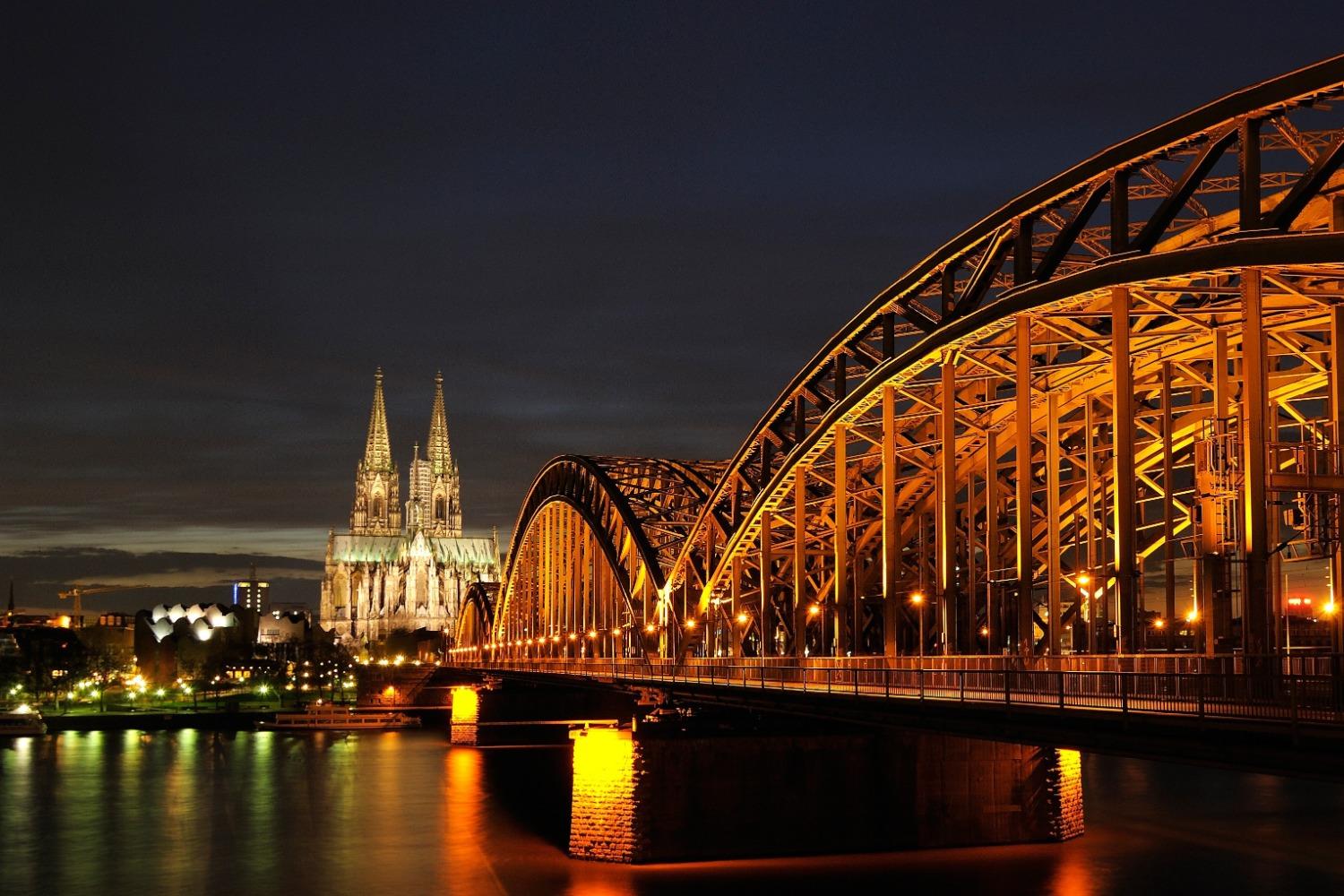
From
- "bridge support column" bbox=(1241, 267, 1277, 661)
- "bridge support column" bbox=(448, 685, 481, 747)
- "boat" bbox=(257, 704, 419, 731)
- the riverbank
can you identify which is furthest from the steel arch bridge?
the riverbank

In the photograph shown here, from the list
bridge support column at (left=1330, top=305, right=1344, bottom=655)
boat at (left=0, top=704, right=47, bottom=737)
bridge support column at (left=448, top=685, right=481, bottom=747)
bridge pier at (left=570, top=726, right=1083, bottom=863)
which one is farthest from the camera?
boat at (left=0, top=704, right=47, bottom=737)

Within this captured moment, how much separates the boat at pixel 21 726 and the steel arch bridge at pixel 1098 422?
7658 cm

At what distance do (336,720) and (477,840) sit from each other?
286ft

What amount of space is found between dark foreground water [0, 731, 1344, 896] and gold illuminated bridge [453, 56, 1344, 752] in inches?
233

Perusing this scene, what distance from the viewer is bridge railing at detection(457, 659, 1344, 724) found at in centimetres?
2206

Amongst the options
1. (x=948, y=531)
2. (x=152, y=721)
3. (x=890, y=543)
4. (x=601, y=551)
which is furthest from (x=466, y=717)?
(x=948, y=531)

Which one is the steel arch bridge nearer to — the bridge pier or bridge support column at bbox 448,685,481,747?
the bridge pier

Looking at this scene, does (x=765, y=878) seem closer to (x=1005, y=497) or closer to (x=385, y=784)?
(x=1005, y=497)

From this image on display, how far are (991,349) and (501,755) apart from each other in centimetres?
6980

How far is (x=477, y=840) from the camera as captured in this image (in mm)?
Answer: 59719

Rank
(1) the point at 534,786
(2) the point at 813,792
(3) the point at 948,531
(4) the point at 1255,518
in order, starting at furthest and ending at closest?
(1) the point at 534,786, (2) the point at 813,792, (3) the point at 948,531, (4) the point at 1255,518

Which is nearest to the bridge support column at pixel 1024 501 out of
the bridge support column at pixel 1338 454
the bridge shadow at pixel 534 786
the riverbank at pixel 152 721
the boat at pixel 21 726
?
the bridge support column at pixel 1338 454

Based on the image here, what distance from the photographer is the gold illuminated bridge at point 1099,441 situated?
28.0 m

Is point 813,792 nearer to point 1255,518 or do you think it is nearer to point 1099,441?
point 1099,441
